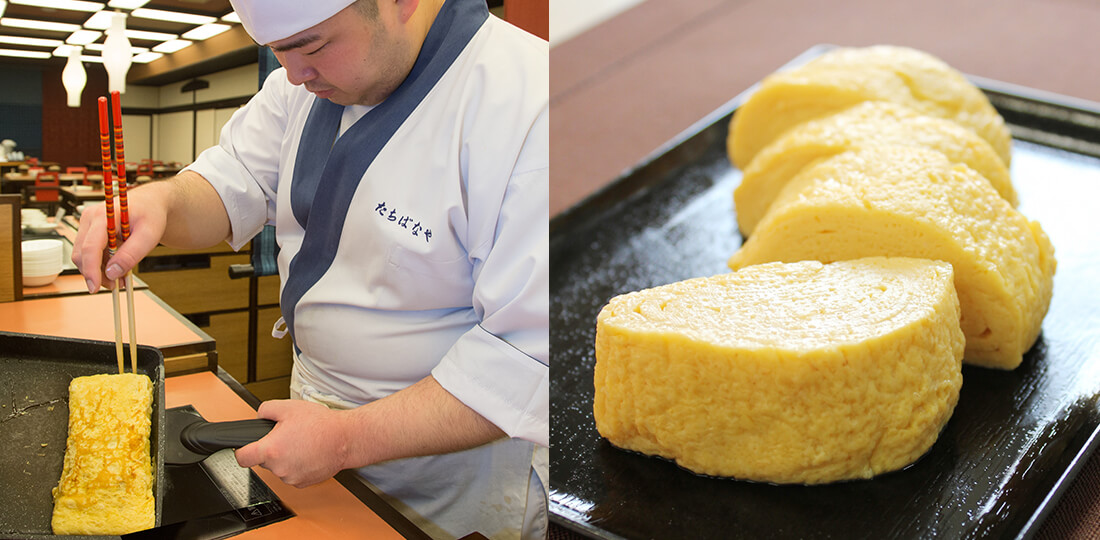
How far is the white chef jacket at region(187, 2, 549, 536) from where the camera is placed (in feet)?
3.12

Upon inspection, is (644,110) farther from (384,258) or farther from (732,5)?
(384,258)

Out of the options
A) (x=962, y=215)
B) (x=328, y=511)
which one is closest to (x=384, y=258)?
(x=328, y=511)

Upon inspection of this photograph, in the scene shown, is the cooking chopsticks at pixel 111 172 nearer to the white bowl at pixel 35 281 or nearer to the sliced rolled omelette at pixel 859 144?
the white bowl at pixel 35 281

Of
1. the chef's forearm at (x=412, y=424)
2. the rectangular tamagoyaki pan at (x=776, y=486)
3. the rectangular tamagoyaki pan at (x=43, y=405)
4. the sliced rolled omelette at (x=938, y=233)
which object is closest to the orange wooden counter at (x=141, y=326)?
the rectangular tamagoyaki pan at (x=43, y=405)

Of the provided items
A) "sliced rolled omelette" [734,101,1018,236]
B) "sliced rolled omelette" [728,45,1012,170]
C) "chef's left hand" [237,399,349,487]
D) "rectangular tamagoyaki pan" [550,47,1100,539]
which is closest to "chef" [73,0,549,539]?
"chef's left hand" [237,399,349,487]

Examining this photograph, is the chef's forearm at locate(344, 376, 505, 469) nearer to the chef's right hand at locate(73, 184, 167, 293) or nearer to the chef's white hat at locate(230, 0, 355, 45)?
the chef's right hand at locate(73, 184, 167, 293)

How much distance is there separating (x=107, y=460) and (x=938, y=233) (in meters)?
1.18

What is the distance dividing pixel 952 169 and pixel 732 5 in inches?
74.7

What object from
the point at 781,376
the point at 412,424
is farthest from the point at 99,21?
the point at 781,376

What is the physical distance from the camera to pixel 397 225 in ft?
3.16

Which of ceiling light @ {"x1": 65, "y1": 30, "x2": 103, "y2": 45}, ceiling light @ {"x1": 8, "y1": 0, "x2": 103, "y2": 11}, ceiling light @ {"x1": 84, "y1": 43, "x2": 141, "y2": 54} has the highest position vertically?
ceiling light @ {"x1": 8, "y1": 0, "x2": 103, "y2": 11}

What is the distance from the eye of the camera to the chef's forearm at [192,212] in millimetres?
899

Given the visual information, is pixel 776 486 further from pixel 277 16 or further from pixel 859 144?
pixel 277 16

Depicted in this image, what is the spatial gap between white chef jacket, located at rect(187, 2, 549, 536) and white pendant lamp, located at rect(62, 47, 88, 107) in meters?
0.14
